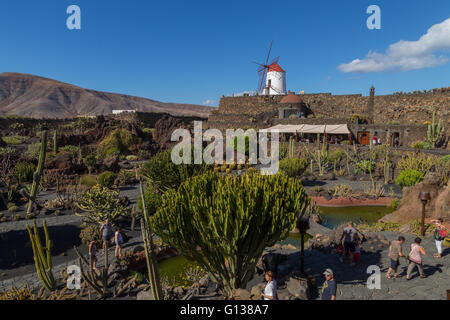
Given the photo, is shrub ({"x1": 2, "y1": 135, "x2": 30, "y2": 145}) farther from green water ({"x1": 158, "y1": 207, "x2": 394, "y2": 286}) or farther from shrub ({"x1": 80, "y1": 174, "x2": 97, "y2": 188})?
green water ({"x1": 158, "y1": 207, "x2": 394, "y2": 286})

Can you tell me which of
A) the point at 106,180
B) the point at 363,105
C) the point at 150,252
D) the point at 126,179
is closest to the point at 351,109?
the point at 363,105

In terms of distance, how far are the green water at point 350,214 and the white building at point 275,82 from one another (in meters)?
39.0

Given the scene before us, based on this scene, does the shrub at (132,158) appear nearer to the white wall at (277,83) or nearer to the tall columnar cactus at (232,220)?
the tall columnar cactus at (232,220)

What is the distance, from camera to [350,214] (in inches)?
535

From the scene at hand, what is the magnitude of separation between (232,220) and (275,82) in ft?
160

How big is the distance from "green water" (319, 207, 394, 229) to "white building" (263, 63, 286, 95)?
38987 mm

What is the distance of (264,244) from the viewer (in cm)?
595

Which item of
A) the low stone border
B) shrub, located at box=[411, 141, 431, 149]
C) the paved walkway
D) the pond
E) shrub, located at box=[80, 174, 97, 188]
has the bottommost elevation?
the pond

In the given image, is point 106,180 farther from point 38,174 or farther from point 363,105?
point 363,105

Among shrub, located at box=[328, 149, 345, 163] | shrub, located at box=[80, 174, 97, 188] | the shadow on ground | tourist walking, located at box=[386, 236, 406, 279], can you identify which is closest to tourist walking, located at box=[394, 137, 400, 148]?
shrub, located at box=[328, 149, 345, 163]

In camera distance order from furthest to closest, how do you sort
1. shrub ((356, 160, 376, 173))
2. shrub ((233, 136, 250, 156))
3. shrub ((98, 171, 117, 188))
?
shrub ((233, 136, 250, 156)) < shrub ((356, 160, 376, 173)) < shrub ((98, 171, 117, 188))

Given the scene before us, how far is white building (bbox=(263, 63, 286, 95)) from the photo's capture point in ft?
166

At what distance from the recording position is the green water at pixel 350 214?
1268 centimetres
